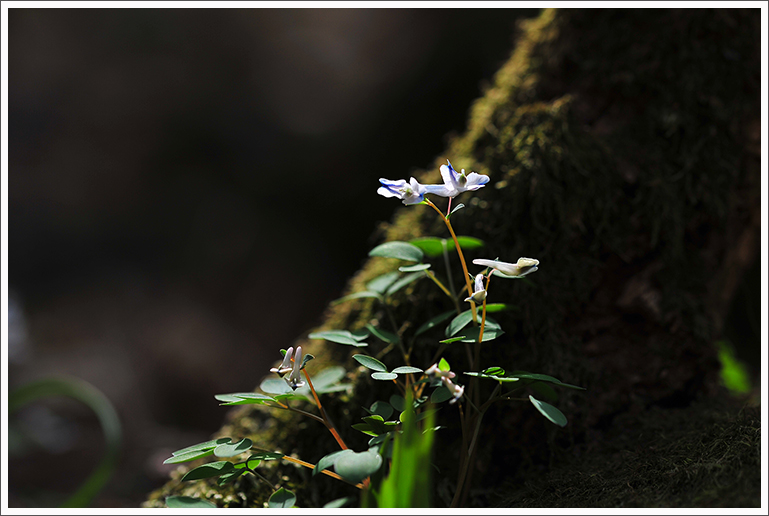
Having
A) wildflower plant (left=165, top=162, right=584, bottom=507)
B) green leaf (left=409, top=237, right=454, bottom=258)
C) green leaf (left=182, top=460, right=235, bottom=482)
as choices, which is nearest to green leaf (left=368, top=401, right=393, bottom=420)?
wildflower plant (left=165, top=162, right=584, bottom=507)

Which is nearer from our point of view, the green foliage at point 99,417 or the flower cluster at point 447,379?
the flower cluster at point 447,379

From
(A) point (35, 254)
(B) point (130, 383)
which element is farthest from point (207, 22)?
→ (B) point (130, 383)

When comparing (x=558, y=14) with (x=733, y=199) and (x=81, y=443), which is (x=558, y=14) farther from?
(x=81, y=443)

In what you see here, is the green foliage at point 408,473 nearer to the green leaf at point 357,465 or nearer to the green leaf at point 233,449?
the green leaf at point 357,465

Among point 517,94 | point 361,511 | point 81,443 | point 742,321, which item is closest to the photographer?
point 361,511

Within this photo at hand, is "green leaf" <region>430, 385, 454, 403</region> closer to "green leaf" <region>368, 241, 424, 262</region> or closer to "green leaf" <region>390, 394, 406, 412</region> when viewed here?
"green leaf" <region>390, 394, 406, 412</region>

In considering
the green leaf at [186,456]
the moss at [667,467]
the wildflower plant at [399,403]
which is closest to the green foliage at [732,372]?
the moss at [667,467]
